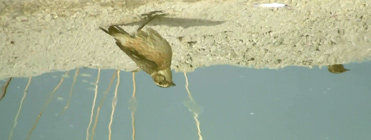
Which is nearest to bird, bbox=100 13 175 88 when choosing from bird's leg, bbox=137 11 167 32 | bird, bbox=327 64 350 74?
bird's leg, bbox=137 11 167 32

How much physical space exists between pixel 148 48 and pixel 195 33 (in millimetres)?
234

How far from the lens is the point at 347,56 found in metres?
1.41

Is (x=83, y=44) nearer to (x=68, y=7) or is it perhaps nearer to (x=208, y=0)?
(x=68, y=7)

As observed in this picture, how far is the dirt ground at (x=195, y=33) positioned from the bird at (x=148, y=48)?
0.10ft

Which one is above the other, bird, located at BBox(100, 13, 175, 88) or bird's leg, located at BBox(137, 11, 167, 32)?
bird's leg, located at BBox(137, 11, 167, 32)

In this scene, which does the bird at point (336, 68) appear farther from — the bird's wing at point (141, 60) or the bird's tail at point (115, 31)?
the bird's tail at point (115, 31)

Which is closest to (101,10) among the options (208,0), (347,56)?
(208,0)

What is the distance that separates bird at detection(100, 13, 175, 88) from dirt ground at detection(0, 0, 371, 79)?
29 millimetres

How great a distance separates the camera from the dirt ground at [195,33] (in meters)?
1.17

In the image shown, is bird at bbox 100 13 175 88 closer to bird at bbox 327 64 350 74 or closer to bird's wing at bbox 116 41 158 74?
bird's wing at bbox 116 41 158 74

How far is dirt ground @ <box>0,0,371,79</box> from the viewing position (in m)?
1.17

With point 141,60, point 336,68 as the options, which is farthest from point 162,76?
point 336,68

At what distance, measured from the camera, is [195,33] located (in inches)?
53.7

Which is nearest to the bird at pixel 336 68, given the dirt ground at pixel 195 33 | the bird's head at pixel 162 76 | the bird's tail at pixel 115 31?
the dirt ground at pixel 195 33
